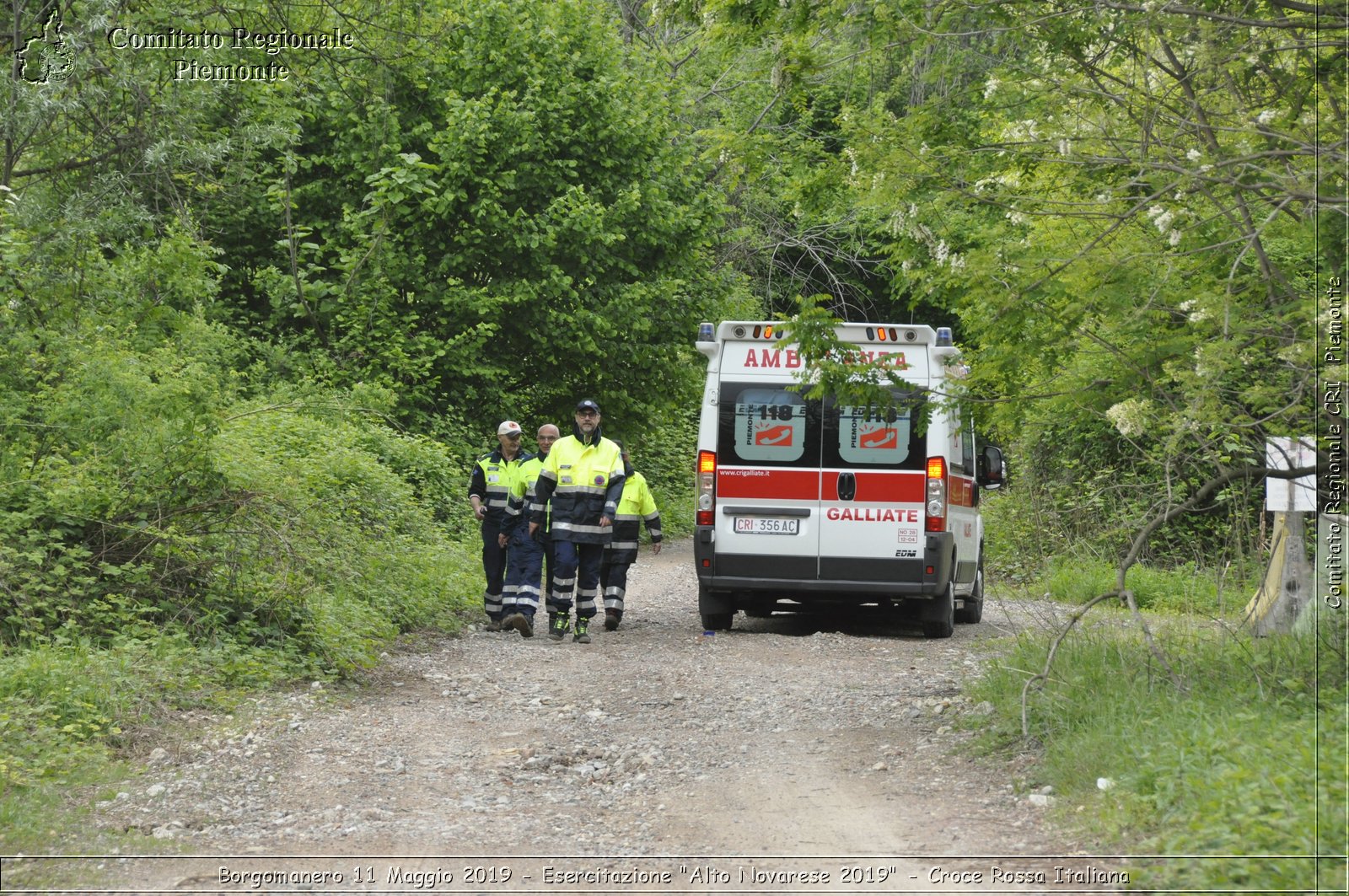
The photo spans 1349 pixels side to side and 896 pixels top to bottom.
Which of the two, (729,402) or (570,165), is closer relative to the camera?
(729,402)

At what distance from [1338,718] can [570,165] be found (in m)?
16.9

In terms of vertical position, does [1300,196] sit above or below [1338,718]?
above

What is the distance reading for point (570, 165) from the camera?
21156 mm

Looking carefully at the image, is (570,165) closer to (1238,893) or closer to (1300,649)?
(1300,649)

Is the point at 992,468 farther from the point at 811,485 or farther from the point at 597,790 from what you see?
the point at 597,790

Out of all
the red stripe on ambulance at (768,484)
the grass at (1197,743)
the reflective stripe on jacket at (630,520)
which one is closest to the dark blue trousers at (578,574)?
the reflective stripe on jacket at (630,520)

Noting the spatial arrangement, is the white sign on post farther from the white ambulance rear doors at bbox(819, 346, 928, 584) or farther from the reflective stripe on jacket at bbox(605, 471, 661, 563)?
the reflective stripe on jacket at bbox(605, 471, 661, 563)

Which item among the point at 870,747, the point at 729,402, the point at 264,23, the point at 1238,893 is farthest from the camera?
the point at 264,23

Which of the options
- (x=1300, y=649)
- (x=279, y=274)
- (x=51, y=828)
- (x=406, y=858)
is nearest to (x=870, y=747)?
(x=1300, y=649)

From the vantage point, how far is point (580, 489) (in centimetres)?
1202

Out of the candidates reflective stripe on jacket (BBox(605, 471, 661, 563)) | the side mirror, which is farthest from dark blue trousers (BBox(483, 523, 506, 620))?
the side mirror

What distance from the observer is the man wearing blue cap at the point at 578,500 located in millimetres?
12008

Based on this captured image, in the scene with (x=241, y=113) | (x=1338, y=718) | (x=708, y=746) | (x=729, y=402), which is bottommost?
(x=708, y=746)

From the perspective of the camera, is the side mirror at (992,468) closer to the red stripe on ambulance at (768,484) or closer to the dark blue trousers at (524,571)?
the red stripe on ambulance at (768,484)
